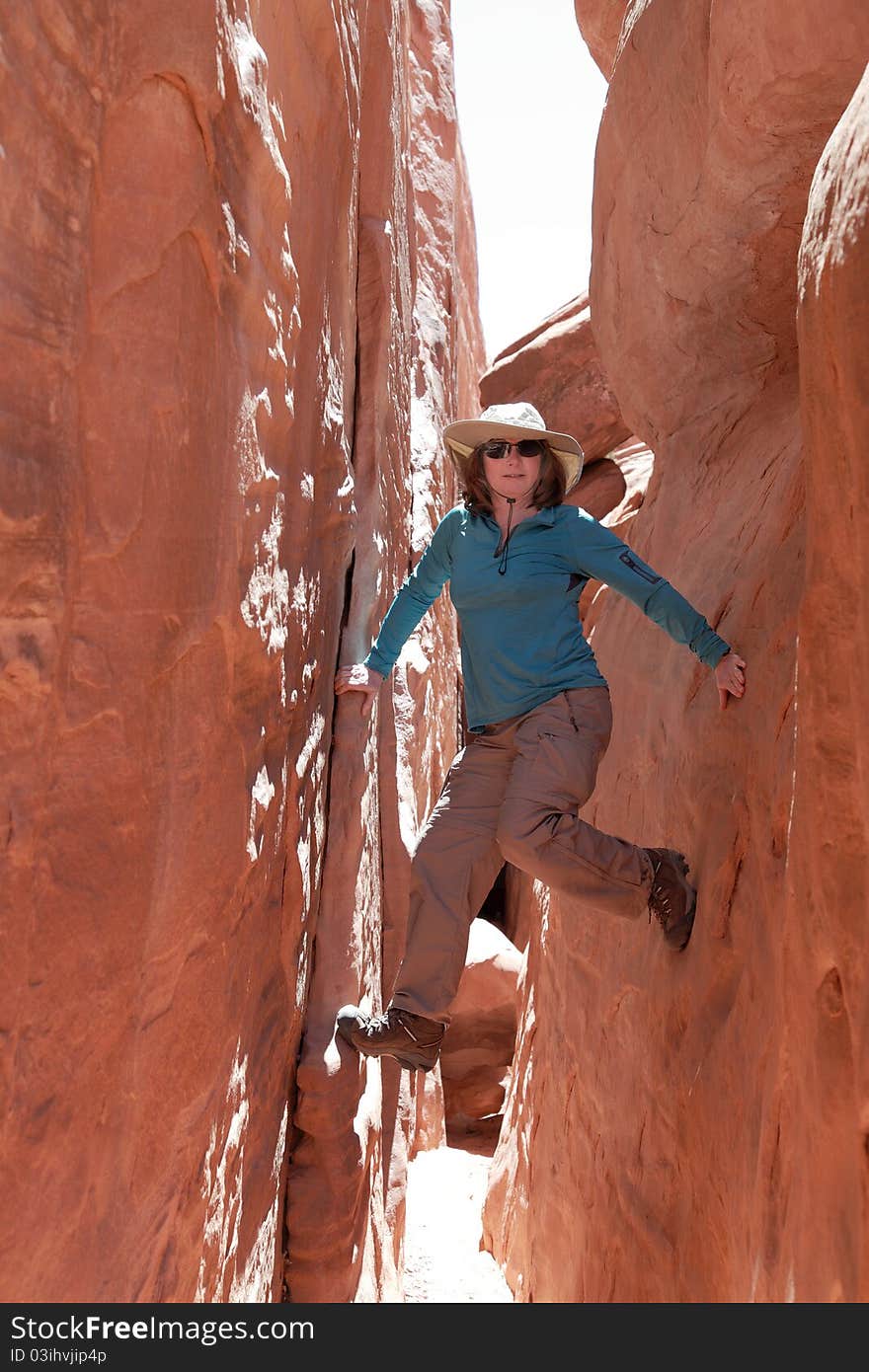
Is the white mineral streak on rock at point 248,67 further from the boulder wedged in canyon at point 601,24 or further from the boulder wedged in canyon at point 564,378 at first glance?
the boulder wedged in canyon at point 564,378

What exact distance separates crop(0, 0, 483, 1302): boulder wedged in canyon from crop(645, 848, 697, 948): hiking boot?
1039 mm

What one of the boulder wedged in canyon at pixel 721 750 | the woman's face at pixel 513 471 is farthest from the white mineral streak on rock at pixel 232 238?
the boulder wedged in canyon at pixel 721 750

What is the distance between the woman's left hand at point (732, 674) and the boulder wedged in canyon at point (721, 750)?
0.03 metres

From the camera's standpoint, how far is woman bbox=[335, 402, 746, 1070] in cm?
294

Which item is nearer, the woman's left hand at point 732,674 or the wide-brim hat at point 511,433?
the woman's left hand at point 732,674

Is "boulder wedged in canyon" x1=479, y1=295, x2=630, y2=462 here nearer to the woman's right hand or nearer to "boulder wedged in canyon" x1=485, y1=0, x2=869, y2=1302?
"boulder wedged in canyon" x1=485, y1=0, x2=869, y2=1302

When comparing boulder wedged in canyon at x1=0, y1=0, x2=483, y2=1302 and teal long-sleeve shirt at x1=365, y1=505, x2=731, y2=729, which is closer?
boulder wedged in canyon at x1=0, y1=0, x2=483, y2=1302

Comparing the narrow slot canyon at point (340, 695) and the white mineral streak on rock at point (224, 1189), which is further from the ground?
the narrow slot canyon at point (340, 695)

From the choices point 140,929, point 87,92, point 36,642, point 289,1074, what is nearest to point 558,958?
point 289,1074

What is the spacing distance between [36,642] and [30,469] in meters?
0.27

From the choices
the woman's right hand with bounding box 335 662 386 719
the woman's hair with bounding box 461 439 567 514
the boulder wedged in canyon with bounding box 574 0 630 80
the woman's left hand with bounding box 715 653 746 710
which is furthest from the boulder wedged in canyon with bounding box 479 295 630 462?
the woman's left hand with bounding box 715 653 746 710

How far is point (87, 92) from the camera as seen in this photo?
194 cm

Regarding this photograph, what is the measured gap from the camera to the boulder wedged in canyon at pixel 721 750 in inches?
73.3

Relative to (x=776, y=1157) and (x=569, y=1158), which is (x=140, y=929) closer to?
(x=776, y=1157)
